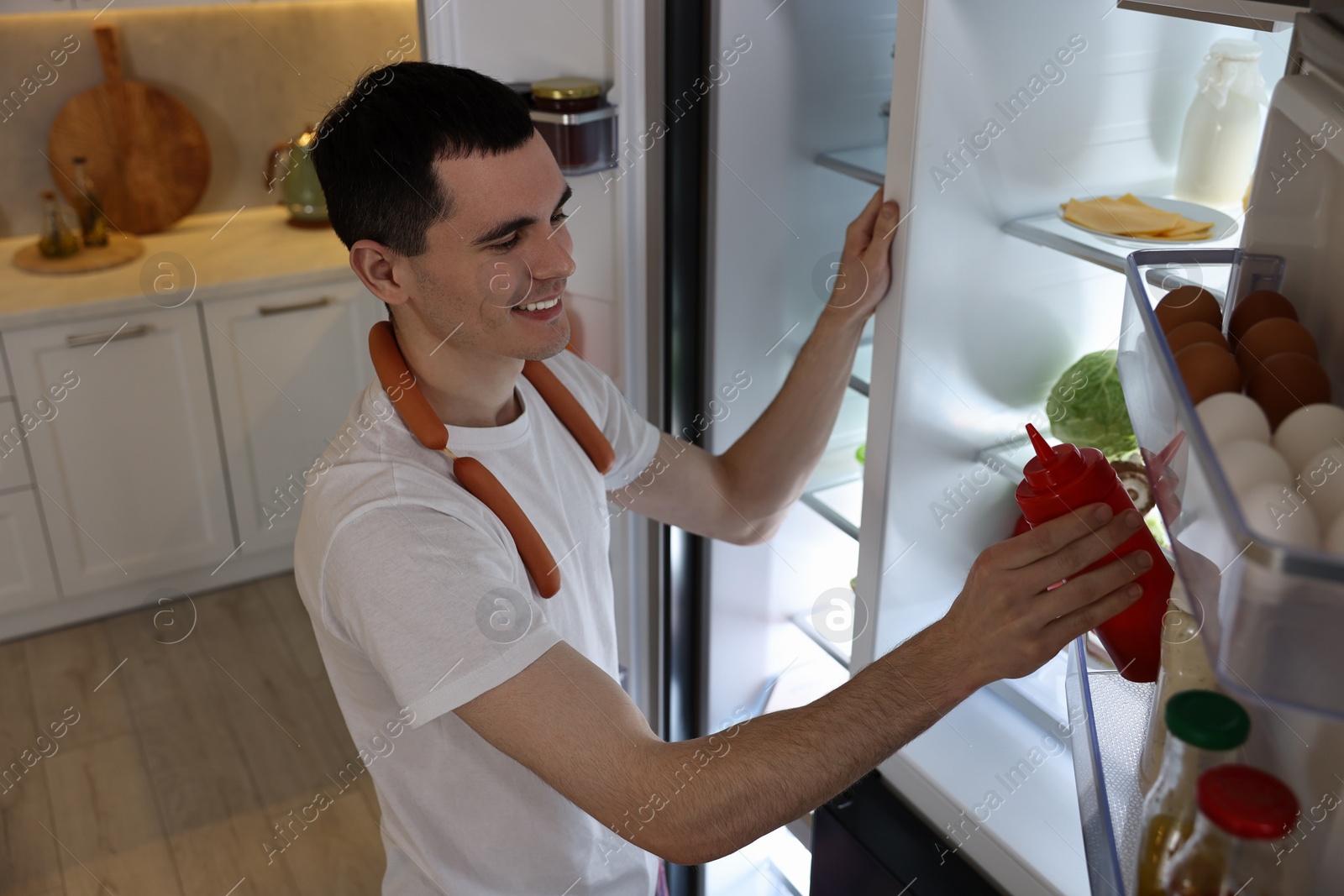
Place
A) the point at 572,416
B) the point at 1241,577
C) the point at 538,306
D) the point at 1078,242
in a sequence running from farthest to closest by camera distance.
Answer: the point at 572,416 → the point at 538,306 → the point at 1078,242 → the point at 1241,577

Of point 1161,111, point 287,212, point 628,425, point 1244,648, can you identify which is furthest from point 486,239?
point 287,212

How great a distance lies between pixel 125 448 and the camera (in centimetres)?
291

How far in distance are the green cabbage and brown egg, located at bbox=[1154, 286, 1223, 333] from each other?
1.96 feet

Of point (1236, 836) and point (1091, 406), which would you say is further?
point (1091, 406)

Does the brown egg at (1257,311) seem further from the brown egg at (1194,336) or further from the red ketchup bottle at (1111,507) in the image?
the red ketchup bottle at (1111,507)

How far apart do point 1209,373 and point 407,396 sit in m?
0.86

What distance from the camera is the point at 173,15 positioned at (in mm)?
3113

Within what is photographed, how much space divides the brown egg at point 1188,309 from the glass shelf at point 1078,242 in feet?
1.39

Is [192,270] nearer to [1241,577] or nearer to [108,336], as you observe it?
[108,336]

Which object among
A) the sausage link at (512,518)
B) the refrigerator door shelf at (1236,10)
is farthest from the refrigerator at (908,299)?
the sausage link at (512,518)

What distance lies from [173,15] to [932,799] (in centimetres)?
299

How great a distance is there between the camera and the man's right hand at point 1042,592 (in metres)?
0.77

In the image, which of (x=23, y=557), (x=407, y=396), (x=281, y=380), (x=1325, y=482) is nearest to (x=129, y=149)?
(x=281, y=380)

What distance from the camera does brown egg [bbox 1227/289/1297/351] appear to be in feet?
2.04
